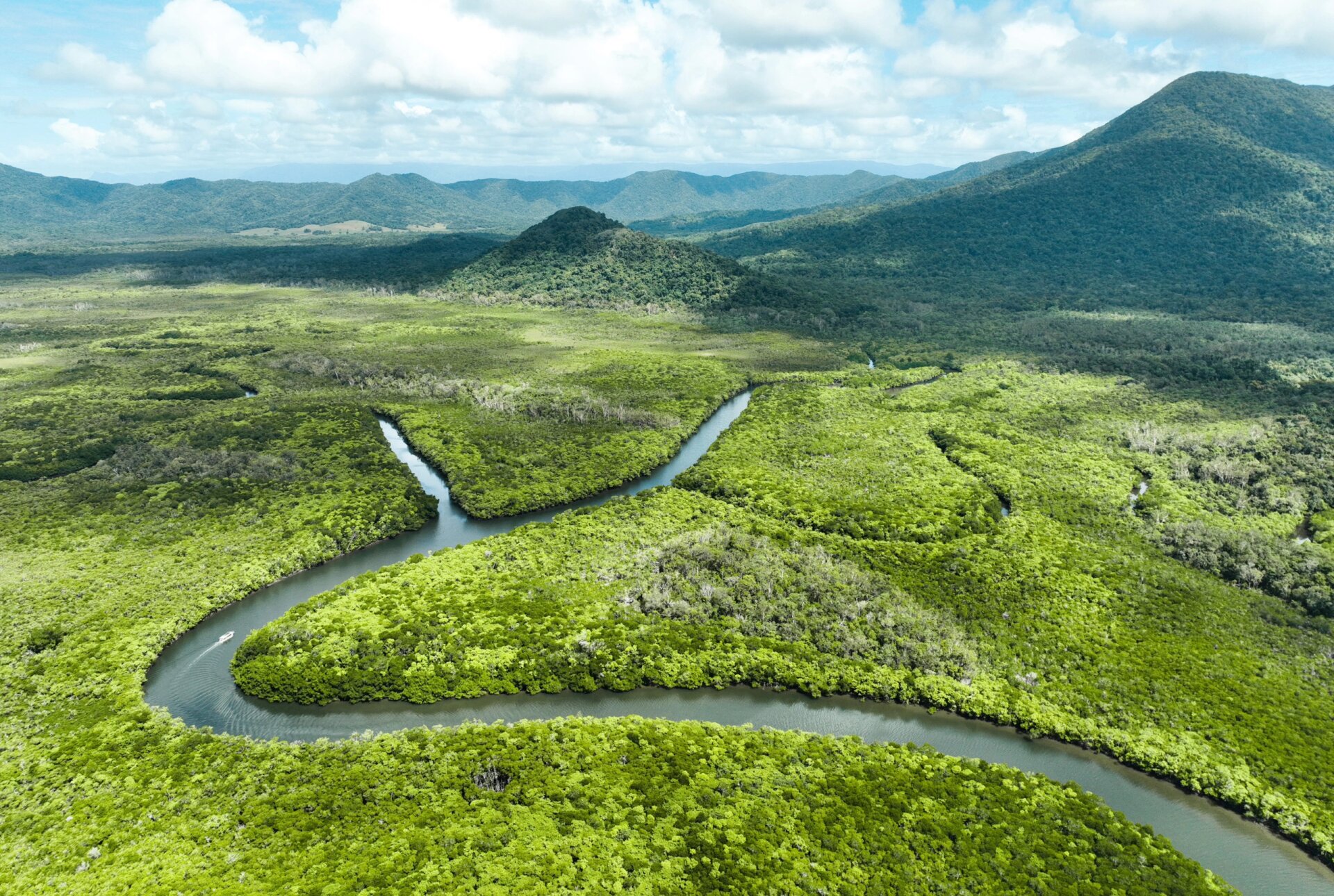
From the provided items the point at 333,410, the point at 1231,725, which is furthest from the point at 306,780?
the point at 333,410

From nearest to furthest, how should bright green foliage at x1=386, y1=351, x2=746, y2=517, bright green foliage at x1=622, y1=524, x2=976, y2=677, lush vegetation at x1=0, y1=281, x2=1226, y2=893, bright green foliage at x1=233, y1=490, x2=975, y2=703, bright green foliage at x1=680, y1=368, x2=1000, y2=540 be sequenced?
lush vegetation at x1=0, y1=281, x2=1226, y2=893, bright green foliage at x1=233, y1=490, x2=975, y2=703, bright green foliage at x1=622, y1=524, x2=976, y2=677, bright green foliage at x1=680, y1=368, x2=1000, y2=540, bright green foliage at x1=386, y1=351, x2=746, y2=517

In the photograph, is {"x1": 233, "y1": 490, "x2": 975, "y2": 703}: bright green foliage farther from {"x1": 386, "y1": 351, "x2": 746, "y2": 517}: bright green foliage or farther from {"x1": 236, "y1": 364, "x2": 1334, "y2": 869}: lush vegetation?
{"x1": 386, "y1": 351, "x2": 746, "y2": 517}: bright green foliage

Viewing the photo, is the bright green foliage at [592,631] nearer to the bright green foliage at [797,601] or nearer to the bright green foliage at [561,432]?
the bright green foliage at [797,601]

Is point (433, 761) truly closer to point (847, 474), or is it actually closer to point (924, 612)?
point (924, 612)

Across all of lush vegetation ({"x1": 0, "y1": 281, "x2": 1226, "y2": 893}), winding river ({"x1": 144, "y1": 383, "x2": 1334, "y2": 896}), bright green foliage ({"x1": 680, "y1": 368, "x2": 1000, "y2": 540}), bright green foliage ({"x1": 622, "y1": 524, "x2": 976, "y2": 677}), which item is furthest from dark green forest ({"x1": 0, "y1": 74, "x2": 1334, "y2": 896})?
winding river ({"x1": 144, "y1": 383, "x2": 1334, "y2": 896})

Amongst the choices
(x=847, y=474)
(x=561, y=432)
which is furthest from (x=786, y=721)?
(x=561, y=432)
